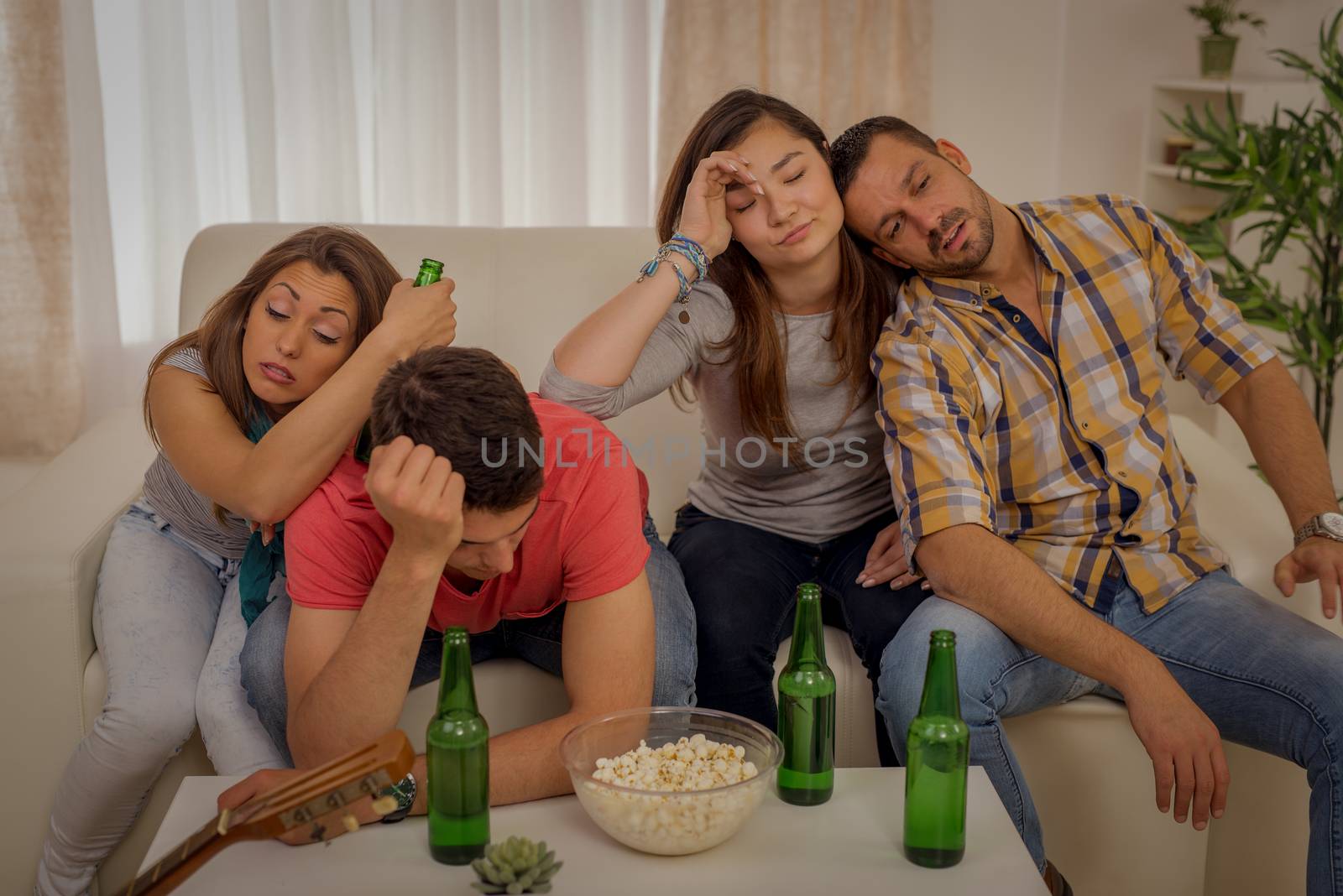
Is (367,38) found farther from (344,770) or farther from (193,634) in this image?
(344,770)

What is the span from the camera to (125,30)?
3408 mm

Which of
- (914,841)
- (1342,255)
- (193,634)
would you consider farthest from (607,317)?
(1342,255)

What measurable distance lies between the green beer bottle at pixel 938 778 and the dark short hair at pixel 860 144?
0.90 metres

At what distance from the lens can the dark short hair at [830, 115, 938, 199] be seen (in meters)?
1.86

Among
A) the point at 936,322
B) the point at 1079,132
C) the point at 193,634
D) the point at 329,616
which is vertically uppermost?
the point at 1079,132

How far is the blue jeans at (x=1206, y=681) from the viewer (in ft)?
5.02

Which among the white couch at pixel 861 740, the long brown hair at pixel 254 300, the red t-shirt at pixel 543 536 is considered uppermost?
the long brown hair at pixel 254 300

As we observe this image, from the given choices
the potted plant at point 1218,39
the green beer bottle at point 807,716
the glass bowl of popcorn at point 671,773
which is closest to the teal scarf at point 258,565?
the glass bowl of popcorn at point 671,773

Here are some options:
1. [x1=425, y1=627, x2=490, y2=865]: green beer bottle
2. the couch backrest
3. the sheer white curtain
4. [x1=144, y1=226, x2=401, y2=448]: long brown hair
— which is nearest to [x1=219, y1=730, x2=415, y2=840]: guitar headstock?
[x1=425, y1=627, x2=490, y2=865]: green beer bottle

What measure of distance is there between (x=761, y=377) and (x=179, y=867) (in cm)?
108

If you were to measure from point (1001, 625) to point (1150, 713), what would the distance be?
21cm

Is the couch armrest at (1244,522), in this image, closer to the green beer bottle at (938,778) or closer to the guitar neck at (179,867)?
the green beer bottle at (938,778)

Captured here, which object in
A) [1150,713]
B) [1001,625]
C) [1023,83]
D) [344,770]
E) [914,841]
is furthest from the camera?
[1023,83]

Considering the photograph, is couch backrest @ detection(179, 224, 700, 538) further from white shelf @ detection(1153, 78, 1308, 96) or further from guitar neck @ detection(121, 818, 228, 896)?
white shelf @ detection(1153, 78, 1308, 96)
